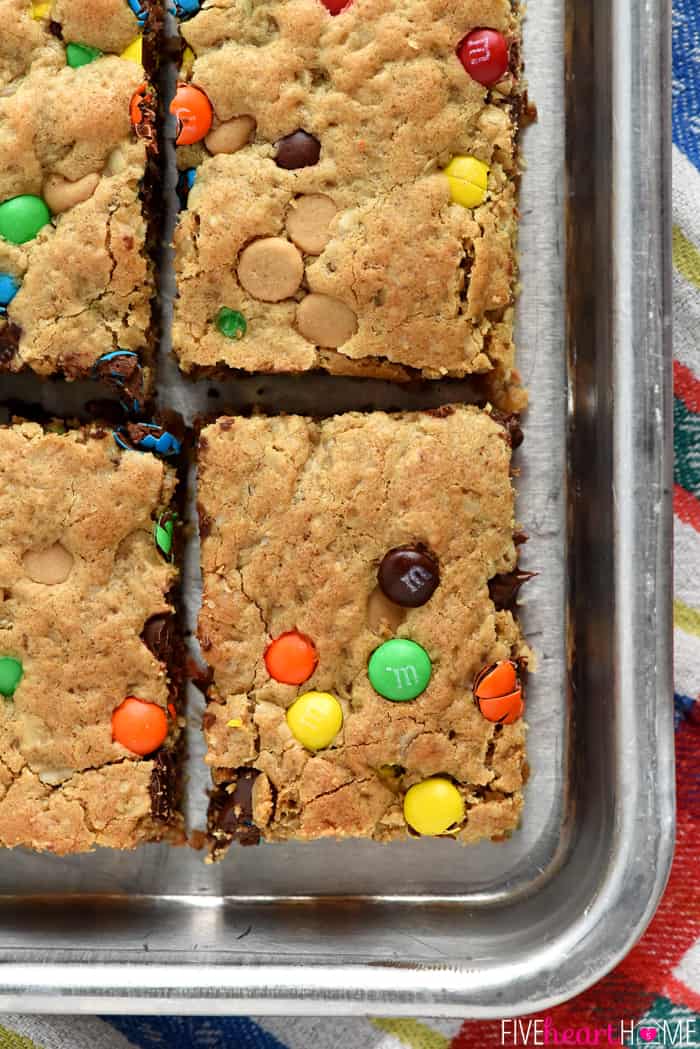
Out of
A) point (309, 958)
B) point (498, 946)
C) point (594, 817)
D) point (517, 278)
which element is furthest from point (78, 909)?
point (517, 278)

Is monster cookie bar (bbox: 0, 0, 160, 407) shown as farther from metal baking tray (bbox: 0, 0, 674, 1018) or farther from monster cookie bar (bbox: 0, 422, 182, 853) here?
metal baking tray (bbox: 0, 0, 674, 1018)

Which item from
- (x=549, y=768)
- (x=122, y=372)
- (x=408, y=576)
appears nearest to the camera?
(x=408, y=576)

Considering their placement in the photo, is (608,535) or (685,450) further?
(685,450)

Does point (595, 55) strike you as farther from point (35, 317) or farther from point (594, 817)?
point (594, 817)

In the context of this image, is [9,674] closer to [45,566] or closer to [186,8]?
[45,566]

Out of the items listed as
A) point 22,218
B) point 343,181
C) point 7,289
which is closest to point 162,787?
point 7,289

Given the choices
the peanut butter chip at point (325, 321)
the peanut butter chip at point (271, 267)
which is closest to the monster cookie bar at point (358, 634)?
the peanut butter chip at point (325, 321)
